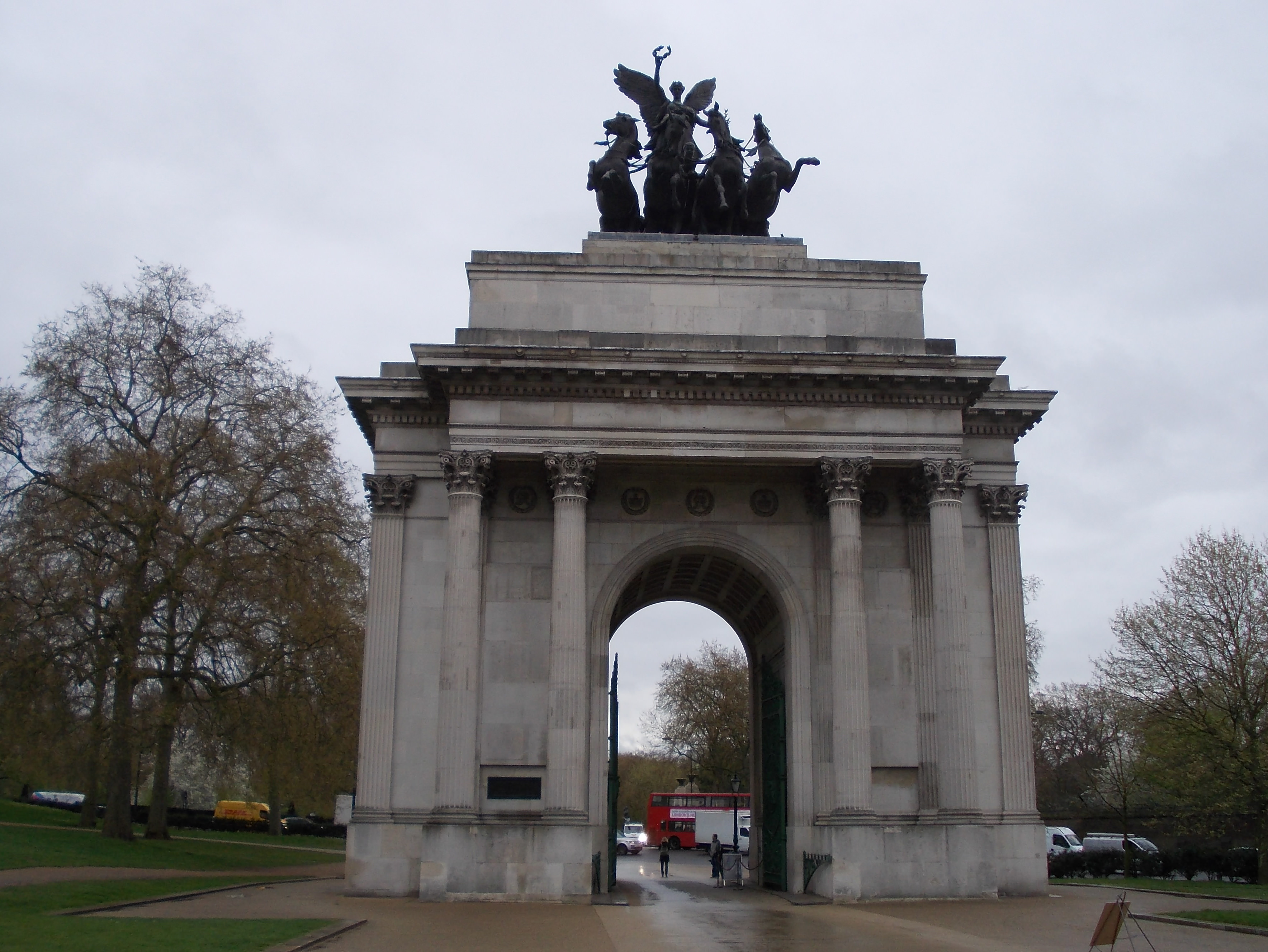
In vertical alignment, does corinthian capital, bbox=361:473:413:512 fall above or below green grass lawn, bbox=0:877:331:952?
above

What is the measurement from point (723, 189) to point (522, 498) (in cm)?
1101

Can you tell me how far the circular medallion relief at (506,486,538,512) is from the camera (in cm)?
3144

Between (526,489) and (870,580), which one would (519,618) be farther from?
(870,580)

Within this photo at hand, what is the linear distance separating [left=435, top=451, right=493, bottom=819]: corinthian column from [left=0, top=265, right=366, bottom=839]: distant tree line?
36.4ft

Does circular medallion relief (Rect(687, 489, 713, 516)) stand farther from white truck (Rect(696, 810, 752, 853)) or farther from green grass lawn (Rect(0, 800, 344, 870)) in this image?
white truck (Rect(696, 810, 752, 853))

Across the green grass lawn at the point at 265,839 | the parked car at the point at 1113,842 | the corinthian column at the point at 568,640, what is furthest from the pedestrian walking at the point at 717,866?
the green grass lawn at the point at 265,839

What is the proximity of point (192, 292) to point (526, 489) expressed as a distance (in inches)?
662

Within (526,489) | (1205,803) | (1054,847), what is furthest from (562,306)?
(1054,847)

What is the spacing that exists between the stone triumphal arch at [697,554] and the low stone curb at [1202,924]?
525 cm

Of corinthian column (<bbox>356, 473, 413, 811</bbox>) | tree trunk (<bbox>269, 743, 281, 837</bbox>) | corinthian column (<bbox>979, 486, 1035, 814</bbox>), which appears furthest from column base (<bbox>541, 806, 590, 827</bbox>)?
tree trunk (<bbox>269, 743, 281, 837</bbox>)

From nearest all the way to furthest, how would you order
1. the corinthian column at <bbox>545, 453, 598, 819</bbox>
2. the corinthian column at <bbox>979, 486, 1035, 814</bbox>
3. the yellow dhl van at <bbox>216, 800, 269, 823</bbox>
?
the corinthian column at <bbox>545, 453, 598, 819</bbox>
the corinthian column at <bbox>979, 486, 1035, 814</bbox>
the yellow dhl van at <bbox>216, 800, 269, 823</bbox>

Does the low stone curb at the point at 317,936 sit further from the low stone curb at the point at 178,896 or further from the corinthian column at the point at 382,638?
the corinthian column at the point at 382,638

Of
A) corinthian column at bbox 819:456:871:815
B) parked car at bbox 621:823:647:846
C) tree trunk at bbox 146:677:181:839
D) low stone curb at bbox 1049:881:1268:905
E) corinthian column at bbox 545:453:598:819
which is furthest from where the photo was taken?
parked car at bbox 621:823:647:846

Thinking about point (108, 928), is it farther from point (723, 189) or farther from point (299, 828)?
point (299, 828)
